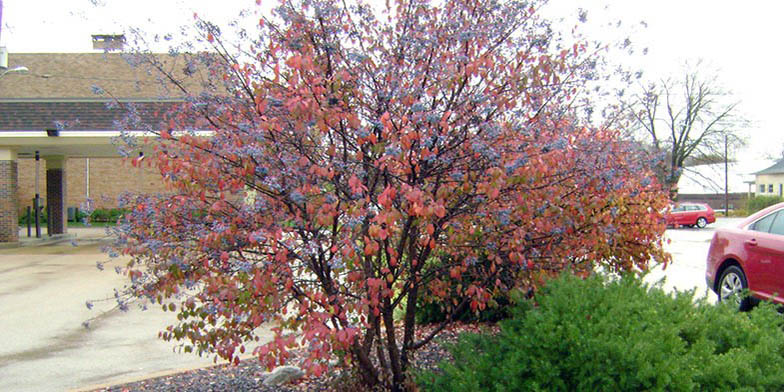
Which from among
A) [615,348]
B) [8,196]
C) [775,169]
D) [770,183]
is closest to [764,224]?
[615,348]

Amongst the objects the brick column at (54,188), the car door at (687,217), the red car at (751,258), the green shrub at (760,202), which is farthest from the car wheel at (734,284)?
the green shrub at (760,202)

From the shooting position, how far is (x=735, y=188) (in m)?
67.2

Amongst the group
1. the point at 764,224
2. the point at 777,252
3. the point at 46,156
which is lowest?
the point at 777,252

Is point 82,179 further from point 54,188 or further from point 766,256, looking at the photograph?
point 766,256

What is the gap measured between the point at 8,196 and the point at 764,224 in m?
20.0

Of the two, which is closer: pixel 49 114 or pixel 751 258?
pixel 751 258

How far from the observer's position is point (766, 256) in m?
7.22

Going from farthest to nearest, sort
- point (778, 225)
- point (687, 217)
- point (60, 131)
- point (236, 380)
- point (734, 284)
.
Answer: point (687, 217)
point (60, 131)
point (734, 284)
point (778, 225)
point (236, 380)

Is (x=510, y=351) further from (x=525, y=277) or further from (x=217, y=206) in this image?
(x=217, y=206)

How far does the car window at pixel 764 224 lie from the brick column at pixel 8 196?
19624mm

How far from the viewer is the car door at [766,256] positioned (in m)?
7.05

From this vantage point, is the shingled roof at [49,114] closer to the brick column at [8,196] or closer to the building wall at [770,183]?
the brick column at [8,196]

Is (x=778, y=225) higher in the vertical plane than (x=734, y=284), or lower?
higher

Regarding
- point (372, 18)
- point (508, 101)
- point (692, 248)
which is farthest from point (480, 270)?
point (692, 248)
